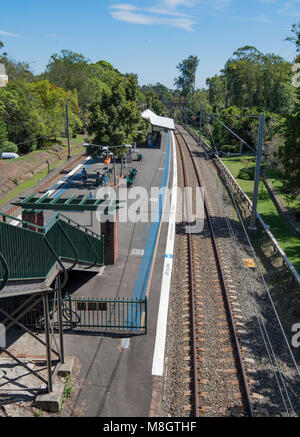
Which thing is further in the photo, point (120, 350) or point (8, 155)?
point (8, 155)

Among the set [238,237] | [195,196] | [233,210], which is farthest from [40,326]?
[195,196]

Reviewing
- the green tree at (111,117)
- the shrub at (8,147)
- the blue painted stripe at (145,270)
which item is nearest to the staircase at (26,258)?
the blue painted stripe at (145,270)

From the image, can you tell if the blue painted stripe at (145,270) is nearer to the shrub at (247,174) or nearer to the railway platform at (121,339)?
the railway platform at (121,339)

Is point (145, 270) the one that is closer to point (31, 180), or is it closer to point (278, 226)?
point (278, 226)

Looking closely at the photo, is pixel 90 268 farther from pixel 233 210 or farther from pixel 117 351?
pixel 233 210

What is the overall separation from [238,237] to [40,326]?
1307 centimetres

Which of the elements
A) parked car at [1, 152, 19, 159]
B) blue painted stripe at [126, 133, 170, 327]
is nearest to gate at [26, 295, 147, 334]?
blue painted stripe at [126, 133, 170, 327]

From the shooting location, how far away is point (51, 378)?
33.6 feet

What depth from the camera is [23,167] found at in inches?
1451

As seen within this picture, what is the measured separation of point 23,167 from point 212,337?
29.2 metres

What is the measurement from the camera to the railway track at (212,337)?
10283 millimetres

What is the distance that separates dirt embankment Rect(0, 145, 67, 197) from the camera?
33.0 meters

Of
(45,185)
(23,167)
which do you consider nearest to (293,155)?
(45,185)

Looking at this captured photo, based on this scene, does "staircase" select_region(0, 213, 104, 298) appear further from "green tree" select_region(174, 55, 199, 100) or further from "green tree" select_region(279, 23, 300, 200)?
"green tree" select_region(174, 55, 199, 100)
